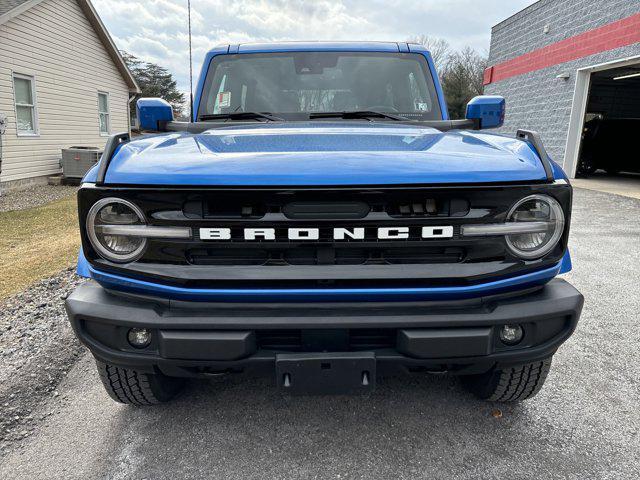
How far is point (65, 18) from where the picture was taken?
1366 cm

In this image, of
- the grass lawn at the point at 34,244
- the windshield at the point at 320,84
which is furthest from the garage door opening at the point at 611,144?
the grass lawn at the point at 34,244

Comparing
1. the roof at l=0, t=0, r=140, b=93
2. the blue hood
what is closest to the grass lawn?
the blue hood

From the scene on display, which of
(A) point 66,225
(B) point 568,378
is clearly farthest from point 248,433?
(A) point 66,225

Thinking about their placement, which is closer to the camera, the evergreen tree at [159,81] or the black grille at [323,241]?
the black grille at [323,241]

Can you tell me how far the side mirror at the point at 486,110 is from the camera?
3.15 metres

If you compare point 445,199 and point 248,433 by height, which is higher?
point 445,199

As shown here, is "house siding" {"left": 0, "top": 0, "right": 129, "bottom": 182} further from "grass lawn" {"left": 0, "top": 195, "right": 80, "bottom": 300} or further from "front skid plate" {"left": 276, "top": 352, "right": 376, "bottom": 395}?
"front skid plate" {"left": 276, "top": 352, "right": 376, "bottom": 395}

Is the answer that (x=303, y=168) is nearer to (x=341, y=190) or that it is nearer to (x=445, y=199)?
(x=341, y=190)

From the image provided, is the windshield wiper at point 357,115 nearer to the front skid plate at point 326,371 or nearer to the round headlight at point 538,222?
the round headlight at point 538,222

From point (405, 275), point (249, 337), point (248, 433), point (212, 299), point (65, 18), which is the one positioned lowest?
point (248, 433)

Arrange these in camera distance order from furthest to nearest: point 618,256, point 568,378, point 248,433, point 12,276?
point 618,256 → point 12,276 → point 568,378 → point 248,433

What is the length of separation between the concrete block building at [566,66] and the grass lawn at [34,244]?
13.2 meters

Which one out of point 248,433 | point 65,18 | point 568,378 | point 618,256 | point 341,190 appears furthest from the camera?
point 65,18

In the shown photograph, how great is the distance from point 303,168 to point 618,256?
5802 mm
